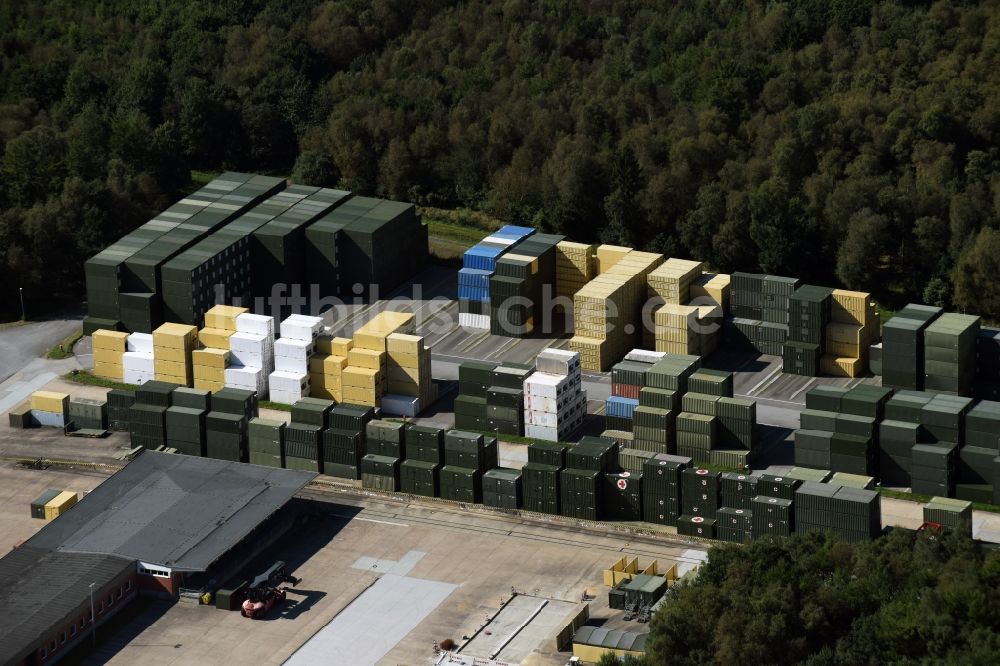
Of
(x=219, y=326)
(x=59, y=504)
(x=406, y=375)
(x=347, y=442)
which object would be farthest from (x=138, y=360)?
(x=347, y=442)

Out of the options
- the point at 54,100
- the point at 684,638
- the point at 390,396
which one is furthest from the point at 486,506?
the point at 54,100

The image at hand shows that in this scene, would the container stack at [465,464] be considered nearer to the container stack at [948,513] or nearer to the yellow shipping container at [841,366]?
the container stack at [948,513]

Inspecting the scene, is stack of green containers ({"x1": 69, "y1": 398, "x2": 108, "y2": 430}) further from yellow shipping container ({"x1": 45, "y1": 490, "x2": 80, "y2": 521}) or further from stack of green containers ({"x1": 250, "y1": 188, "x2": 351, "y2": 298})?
stack of green containers ({"x1": 250, "y1": 188, "x2": 351, "y2": 298})

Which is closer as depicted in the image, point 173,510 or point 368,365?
point 173,510

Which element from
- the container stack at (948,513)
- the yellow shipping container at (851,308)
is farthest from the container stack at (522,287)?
the container stack at (948,513)

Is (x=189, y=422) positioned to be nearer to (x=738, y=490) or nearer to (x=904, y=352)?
(x=738, y=490)
